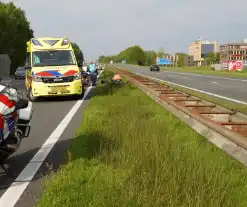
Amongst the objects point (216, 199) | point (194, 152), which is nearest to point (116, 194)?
point (216, 199)

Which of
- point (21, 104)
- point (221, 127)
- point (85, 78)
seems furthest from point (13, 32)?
point (221, 127)

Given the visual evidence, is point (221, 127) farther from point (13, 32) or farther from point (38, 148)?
point (13, 32)

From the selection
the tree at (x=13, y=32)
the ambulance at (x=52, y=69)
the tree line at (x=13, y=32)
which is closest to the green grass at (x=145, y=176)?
the ambulance at (x=52, y=69)

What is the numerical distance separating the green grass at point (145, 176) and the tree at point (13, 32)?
54.6m

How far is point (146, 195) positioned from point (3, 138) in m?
2.04

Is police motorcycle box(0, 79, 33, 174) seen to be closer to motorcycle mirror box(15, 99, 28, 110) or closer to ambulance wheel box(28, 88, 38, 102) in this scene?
motorcycle mirror box(15, 99, 28, 110)

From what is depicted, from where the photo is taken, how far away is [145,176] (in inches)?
155

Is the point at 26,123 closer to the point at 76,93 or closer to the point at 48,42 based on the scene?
the point at 76,93

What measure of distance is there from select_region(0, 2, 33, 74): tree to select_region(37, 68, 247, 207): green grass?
179 feet

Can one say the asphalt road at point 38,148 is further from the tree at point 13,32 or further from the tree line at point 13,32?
the tree at point 13,32

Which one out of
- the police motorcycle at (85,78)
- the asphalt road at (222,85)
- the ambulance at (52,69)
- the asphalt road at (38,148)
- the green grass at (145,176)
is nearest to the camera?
the green grass at (145,176)

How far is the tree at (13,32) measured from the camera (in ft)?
190

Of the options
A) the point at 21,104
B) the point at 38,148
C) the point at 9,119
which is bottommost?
the point at 38,148

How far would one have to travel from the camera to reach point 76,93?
15.8 meters
